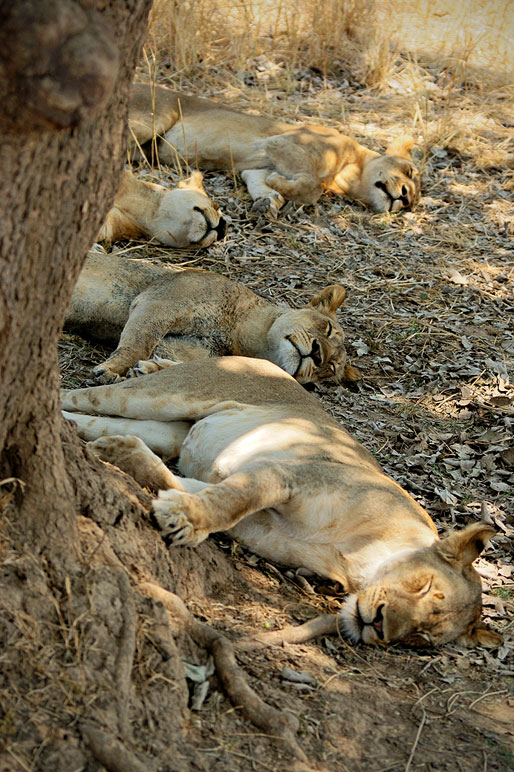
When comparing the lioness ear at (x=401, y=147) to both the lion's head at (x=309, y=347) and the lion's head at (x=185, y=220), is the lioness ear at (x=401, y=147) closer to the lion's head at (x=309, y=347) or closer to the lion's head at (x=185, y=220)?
the lion's head at (x=185, y=220)

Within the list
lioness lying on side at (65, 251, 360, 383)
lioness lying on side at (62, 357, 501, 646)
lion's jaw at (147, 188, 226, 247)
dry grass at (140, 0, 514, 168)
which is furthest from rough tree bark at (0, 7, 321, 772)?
dry grass at (140, 0, 514, 168)

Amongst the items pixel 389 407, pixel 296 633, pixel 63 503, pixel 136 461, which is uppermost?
pixel 63 503

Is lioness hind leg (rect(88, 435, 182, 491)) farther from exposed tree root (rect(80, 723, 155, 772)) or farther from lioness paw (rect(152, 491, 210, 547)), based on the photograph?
exposed tree root (rect(80, 723, 155, 772))

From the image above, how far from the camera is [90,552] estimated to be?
2582 mm

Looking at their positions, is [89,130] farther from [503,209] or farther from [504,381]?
[503,209]

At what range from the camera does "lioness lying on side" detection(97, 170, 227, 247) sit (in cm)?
686

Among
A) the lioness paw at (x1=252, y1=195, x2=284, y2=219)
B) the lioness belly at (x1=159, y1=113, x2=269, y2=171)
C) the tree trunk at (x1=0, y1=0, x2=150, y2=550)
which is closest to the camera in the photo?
the tree trunk at (x1=0, y1=0, x2=150, y2=550)

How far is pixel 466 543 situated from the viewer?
11.4ft

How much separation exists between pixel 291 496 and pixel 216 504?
456mm

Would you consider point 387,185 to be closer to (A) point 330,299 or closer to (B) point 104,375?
(A) point 330,299

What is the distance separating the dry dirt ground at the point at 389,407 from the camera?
2.68 m

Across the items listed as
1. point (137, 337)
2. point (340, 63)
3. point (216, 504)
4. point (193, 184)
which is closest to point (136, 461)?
point (216, 504)

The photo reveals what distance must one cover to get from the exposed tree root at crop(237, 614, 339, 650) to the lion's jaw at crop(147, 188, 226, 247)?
4150 millimetres

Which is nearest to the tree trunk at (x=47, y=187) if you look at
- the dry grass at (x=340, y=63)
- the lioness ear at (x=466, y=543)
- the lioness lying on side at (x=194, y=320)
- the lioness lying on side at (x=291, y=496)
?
the lioness lying on side at (x=291, y=496)
